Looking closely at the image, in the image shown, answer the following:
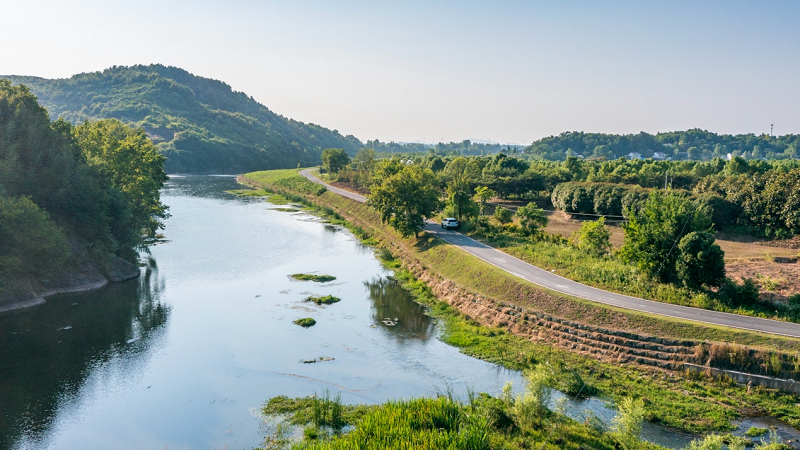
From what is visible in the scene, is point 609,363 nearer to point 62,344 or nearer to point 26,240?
point 62,344

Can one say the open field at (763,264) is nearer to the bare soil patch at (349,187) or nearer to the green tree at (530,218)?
the green tree at (530,218)

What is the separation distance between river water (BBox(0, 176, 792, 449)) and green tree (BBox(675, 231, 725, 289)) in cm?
1261

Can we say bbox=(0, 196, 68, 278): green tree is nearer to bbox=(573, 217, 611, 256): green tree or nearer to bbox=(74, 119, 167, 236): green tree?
bbox=(74, 119, 167, 236): green tree

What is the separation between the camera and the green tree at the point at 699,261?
32.0 m

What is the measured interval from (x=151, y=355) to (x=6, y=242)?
15.3 metres

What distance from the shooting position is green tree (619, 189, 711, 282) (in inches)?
1344

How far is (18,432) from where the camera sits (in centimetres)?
2172

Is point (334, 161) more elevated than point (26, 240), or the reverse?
point (334, 161)

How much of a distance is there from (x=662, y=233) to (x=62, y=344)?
36.7 meters

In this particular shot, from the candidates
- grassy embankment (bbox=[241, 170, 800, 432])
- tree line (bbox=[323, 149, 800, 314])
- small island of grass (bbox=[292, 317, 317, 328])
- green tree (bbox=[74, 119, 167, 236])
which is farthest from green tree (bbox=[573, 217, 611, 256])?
green tree (bbox=[74, 119, 167, 236])

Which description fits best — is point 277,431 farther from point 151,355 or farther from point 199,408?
point 151,355

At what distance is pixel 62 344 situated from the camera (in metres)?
31.0

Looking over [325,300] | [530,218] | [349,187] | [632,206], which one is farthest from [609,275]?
[349,187]

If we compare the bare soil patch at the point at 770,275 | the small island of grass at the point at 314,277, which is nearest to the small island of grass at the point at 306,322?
the small island of grass at the point at 314,277
